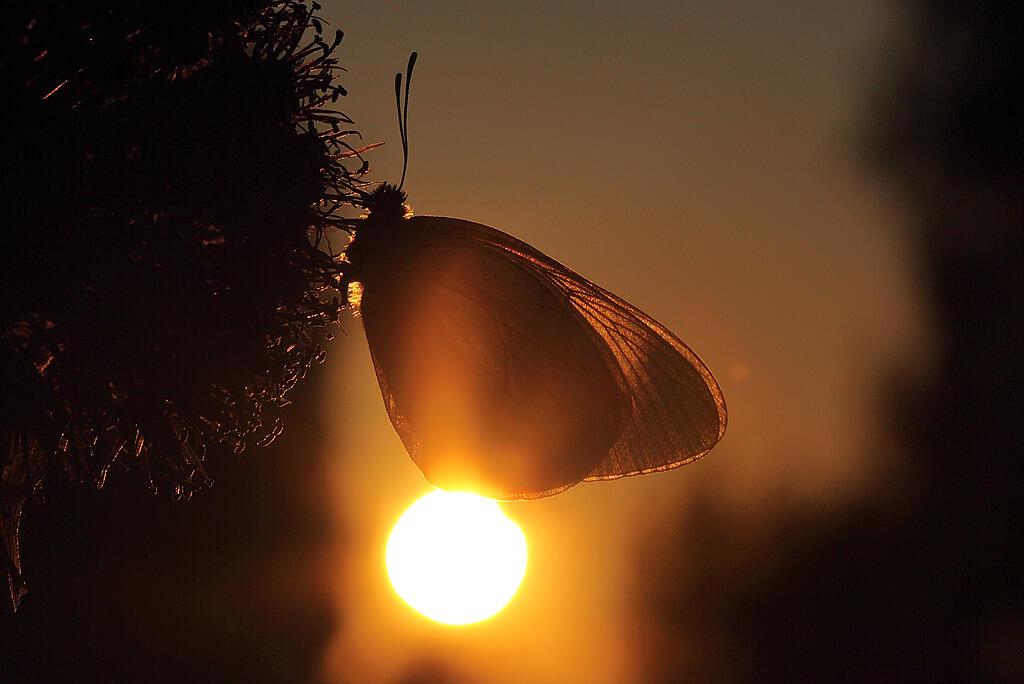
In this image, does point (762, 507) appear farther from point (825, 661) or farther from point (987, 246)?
point (987, 246)

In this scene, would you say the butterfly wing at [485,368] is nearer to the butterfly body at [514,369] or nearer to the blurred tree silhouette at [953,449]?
the butterfly body at [514,369]

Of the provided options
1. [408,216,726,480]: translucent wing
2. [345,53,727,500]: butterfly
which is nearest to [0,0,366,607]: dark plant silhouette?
[345,53,727,500]: butterfly

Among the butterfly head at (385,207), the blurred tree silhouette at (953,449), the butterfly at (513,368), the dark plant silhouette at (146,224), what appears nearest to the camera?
the dark plant silhouette at (146,224)

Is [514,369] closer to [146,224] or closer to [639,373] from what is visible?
[639,373]

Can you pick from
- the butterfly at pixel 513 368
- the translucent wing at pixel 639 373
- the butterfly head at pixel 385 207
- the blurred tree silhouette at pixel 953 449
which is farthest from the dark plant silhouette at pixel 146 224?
the blurred tree silhouette at pixel 953 449

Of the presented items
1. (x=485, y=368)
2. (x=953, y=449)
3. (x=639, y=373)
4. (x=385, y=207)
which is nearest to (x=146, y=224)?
(x=385, y=207)

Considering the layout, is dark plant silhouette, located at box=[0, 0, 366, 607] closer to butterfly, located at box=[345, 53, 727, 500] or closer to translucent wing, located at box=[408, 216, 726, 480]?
butterfly, located at box=[345, 53, 727, 500]
